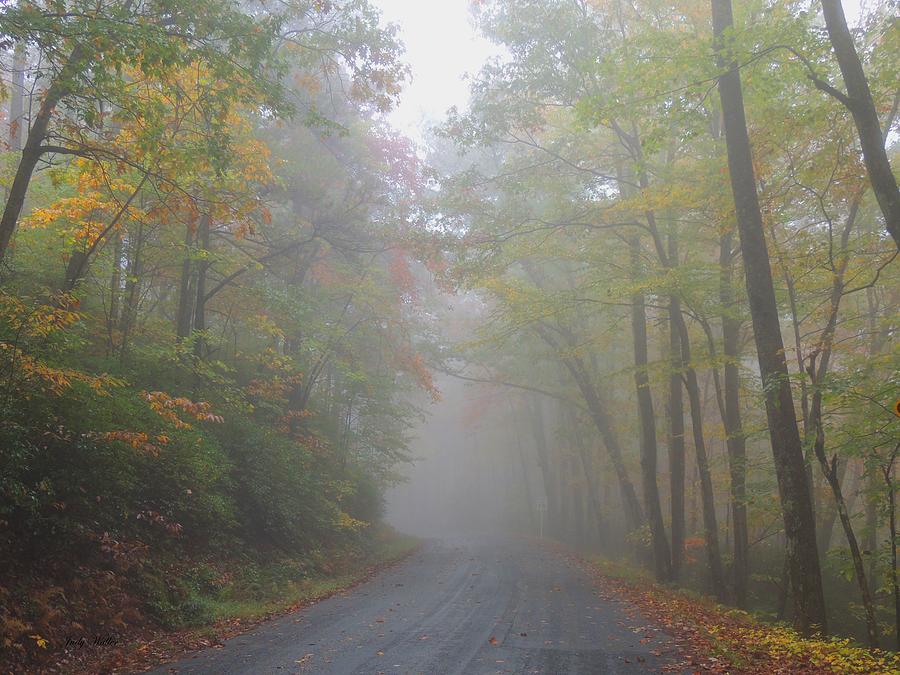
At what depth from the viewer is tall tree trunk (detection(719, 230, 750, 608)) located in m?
11.9

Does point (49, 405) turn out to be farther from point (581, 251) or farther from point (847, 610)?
point (847, 610)

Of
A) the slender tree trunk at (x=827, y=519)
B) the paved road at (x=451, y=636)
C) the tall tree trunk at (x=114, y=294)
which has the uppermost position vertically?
the tall tree trunk at (x=114, y=294)

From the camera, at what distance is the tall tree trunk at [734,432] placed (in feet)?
39.1

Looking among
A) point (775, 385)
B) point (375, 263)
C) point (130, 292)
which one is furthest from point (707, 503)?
point (375, 263)

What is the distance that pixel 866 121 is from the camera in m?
6.77

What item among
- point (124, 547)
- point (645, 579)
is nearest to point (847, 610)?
point (645, 579)

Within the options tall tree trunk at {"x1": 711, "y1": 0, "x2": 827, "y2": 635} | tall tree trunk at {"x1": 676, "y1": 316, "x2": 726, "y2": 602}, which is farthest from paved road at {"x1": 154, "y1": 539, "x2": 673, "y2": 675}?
tall tree trunk at {"x1": 676, "y1": 316, "x2": 726, "y2": 602}

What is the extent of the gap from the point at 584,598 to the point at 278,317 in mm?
10525

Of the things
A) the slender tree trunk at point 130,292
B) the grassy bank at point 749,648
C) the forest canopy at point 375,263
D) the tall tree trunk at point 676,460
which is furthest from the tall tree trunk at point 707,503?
the slender tree trunk at point 130,292

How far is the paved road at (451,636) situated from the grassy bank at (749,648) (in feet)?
1.23

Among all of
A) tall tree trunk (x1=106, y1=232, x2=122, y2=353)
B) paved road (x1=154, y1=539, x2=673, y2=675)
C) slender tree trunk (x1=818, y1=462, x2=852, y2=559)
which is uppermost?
tall tree trunk (x1=106, y1=232, x2=122, y2=353)

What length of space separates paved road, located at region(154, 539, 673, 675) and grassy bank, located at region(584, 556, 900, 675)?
1.23 ft

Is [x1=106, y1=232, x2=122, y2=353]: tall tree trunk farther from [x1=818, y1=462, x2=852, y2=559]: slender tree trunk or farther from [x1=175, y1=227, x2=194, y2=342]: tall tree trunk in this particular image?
[x1=818, y1=462, x2=852, y2=559]: slender tree trunk

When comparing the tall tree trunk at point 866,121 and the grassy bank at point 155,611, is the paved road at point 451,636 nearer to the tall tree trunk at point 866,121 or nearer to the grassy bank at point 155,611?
→ the grassy bank at point 155,611
